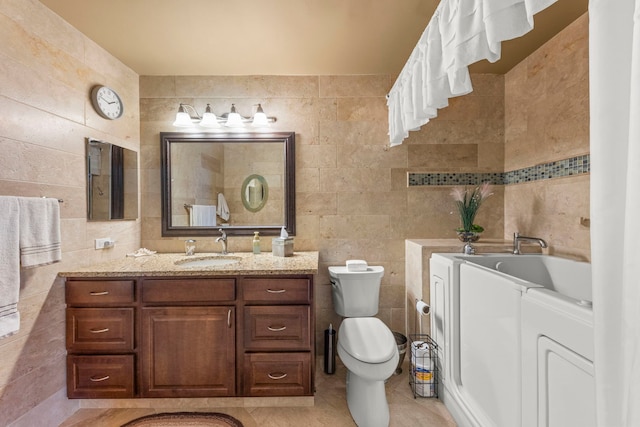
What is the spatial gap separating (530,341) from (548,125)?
1.61 meters

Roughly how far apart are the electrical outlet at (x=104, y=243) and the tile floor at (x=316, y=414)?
105cm

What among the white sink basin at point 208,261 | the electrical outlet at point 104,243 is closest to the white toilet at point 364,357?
the white sink basin at point 208,261

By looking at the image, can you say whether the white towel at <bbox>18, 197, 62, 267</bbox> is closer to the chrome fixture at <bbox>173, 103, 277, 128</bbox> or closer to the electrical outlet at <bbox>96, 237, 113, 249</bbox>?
the electrical outlet at <bbox>96, 237, 113, 249</bbox>

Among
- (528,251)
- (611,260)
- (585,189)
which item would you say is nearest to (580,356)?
(611,260)

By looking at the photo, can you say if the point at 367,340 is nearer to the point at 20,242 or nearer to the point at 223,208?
the point at 223,208

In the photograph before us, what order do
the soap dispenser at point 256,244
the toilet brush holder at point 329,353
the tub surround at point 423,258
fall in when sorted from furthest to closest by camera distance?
1. the soap dispenser at point 256,244
2. the toilet brush holder at point 329,353
3. the tub surround at point 423,258

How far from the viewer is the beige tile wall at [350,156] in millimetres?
2549

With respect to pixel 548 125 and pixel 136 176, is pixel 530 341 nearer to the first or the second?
pixel 548 125

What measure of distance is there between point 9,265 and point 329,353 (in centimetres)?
199

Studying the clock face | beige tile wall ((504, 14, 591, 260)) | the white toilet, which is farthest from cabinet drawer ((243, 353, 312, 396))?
the clock face

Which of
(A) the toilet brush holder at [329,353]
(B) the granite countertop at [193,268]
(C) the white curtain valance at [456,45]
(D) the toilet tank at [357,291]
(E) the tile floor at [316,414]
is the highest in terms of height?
(C) the white curtain valance at [456,45]

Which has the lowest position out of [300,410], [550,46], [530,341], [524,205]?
[300,410]

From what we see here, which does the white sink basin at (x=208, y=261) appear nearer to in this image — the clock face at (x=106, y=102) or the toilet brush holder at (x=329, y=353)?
the toilet brush holder at (x=329, y=353)

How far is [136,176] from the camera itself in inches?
97.7
